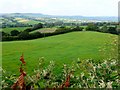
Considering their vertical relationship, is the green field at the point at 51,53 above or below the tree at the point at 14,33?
below

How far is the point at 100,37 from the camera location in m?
37.2

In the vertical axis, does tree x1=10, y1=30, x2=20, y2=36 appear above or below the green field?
above

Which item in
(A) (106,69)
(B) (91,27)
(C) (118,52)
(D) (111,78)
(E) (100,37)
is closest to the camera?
(D) (111,78)

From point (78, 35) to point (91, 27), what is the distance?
23.9 feet

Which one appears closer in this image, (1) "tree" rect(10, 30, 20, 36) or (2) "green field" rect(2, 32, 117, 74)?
(2) "green field" rect(2, 32, 117, 74)

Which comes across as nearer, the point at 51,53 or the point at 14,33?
the point at 51,53

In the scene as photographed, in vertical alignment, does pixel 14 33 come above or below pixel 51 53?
above

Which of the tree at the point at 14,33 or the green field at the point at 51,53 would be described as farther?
the tree at the point at 14,33

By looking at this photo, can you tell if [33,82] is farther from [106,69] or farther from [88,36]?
[88,36]

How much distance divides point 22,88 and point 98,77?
3.11 metres

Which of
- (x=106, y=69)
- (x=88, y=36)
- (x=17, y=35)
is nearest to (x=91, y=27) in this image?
(x=88, y=36)

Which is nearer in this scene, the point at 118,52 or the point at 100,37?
the point at 118,52

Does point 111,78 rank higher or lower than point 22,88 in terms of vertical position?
lower

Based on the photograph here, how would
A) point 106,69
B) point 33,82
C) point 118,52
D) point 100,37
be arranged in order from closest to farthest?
point 33,82 → point 106,69 → point 118,52 → point 100,37
